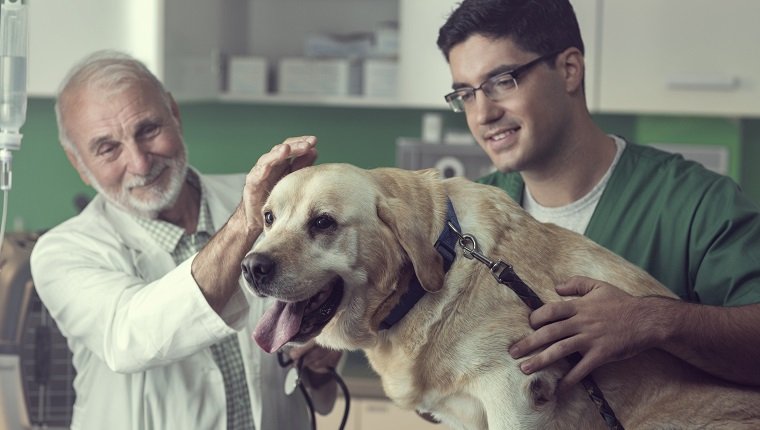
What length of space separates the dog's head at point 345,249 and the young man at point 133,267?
363mm

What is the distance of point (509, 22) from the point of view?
5.06 feet

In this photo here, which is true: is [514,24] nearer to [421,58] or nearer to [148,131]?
[148,131]

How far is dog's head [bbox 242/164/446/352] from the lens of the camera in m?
1.17

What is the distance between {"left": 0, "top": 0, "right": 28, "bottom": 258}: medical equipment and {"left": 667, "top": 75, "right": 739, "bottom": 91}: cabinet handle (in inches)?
78.8

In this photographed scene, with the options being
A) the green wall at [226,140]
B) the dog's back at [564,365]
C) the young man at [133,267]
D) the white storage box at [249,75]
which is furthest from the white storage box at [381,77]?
the dog's back at [564,365]

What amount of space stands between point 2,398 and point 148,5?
1.17m

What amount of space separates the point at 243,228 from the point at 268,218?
0.11 meters

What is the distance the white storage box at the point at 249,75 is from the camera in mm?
3281

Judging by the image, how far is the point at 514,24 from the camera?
5.07 ft

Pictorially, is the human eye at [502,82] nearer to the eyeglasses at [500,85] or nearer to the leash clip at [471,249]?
the eyeglasses at [500,85]

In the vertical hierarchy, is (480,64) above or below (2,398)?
above

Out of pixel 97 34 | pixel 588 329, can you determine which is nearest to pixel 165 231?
pixel 588 329

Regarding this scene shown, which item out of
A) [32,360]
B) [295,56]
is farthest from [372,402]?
[295,56]

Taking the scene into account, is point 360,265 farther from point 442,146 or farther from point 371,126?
point 371,126
